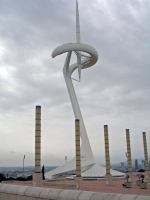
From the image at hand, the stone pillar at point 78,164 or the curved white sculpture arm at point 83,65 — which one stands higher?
the curved white sculpture arm at point 83,65

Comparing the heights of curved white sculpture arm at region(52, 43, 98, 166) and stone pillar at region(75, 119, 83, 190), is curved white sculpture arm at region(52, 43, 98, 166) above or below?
above

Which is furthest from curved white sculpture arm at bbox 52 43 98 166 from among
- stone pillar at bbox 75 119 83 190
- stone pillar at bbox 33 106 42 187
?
stone pillar at bbox 33 106 42 187

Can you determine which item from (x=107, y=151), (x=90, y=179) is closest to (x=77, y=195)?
(x=107, y=151)

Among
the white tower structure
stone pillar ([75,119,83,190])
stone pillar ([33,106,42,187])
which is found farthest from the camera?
the white tower structure

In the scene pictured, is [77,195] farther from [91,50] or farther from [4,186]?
[91,50]

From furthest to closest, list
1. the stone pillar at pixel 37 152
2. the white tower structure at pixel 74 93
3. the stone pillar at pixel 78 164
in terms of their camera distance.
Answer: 1. the white tower structure at pixel 74 93
2. the stone pillar at pixel 78 164
3. the stone pillar at pixel 37 152

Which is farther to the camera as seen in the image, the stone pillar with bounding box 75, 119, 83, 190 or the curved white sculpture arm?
the curved white sculpture arm

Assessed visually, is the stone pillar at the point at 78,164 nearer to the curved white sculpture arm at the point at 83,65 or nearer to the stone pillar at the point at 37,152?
the stone pillar at the point at 37,152

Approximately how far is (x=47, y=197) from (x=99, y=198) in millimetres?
2456

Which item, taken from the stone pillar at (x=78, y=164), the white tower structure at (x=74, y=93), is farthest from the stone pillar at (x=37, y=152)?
the white tower structure at (x=74, y=93)

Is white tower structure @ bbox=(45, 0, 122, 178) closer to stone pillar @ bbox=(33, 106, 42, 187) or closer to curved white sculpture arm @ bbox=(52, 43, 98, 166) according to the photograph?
curved white sculpture arm @ bbox=(52, 43, 98, 166)

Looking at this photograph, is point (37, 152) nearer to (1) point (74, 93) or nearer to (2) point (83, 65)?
(1) point (74, 93)

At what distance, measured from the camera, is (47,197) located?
10.6 m

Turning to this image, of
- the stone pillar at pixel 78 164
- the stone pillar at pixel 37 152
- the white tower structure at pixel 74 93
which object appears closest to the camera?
the stone pillar at pixel 37 152
